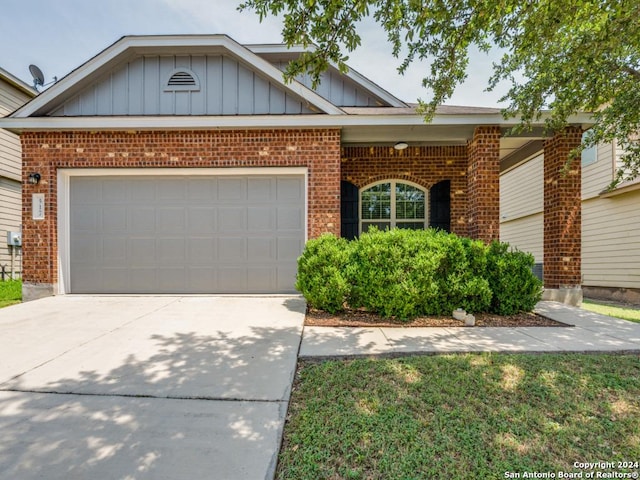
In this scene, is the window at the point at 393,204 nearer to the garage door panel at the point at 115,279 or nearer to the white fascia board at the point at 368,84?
the white fascia board at the point at 368,84

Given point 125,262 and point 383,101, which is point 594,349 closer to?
point 383,101

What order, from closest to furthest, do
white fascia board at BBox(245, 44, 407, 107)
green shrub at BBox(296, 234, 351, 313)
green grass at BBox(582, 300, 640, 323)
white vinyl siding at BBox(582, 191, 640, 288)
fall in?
green shrub at BBox(296, 234, 351, 313) → green grass at BBox(582, 300, 640, 323) → white fascia board at BBox(245, 44, 407, 107) → white vinyl siding at BBox(582, 191, 640, 288)

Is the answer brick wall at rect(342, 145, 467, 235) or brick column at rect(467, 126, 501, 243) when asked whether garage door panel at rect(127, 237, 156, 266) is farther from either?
brick column at rect(467, 126, 501, 243)

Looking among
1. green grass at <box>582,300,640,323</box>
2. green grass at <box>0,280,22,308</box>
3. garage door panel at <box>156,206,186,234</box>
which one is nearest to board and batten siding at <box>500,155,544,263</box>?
green grass at <box>582,300,640,323</box>

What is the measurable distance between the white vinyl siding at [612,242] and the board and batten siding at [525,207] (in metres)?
1.45

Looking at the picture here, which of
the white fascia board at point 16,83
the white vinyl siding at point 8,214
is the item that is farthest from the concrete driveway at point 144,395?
the white fascia board at point 16,83

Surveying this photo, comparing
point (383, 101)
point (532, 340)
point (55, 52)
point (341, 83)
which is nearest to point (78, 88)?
point (55, 52)

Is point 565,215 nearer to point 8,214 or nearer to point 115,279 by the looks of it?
point 115,279

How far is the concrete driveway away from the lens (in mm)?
1863

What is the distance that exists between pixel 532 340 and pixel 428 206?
4.43 meters

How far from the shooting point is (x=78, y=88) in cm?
637

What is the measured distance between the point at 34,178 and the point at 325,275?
6136 mm

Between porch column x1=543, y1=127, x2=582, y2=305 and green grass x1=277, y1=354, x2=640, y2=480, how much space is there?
3589 millimetres

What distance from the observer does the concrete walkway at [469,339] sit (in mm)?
3488
